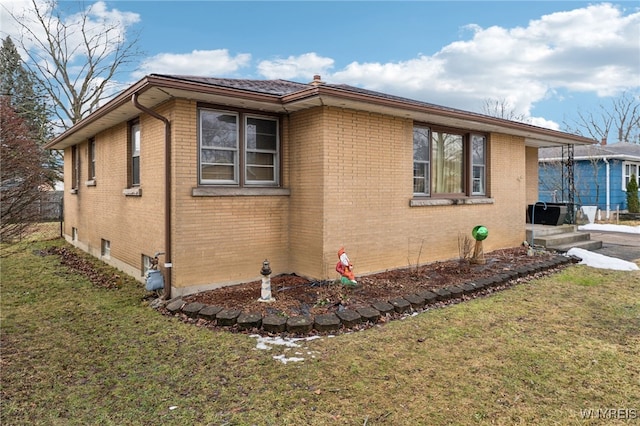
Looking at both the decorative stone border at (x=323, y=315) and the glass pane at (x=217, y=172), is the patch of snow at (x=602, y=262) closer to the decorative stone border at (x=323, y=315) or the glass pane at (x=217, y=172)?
the decorative stone border at (x=323, y=315)

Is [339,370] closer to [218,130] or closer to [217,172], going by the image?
[217,172]

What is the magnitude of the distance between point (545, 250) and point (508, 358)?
7.15 m

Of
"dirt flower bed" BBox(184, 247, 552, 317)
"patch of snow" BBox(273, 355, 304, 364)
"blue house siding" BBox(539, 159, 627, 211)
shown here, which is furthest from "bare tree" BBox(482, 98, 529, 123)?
"patch of snow" BBox(273, 355, 304, 364)

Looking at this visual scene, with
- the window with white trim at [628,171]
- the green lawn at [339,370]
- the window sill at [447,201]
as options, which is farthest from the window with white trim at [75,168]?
the window with white trim at [628,171]

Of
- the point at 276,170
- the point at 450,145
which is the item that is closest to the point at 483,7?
the point at 450,145

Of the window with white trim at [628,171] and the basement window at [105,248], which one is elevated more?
the window with white trim at [628,171]

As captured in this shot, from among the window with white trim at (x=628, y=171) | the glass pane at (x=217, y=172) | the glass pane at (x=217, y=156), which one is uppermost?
the window with white trim at (x=628, y=171)

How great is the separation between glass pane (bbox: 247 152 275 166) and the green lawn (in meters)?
2.96

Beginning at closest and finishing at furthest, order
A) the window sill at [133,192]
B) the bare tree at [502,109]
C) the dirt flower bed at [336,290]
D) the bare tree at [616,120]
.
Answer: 1. the dirt flower bed at [336,290]
2. the window sill at [133,192]
3. the bare tree at [616,120]
4. the bare tree at [502,109]

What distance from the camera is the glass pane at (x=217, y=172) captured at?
6.34 meters

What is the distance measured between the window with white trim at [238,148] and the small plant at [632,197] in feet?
68.2

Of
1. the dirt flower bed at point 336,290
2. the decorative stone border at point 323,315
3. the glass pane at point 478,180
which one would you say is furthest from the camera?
the glass pane at point 478,180

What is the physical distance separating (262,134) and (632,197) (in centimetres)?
2118

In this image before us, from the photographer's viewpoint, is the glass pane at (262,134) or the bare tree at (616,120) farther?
the bare tree at (616,120)
